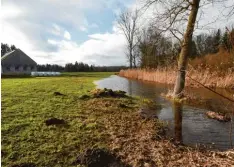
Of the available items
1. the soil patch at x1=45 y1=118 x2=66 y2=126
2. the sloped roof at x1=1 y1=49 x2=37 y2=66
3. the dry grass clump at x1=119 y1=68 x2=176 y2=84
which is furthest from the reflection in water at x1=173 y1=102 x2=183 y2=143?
the sloped roof at x1=1 y1=49 x2=37 y2=66

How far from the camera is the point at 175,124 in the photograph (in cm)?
775

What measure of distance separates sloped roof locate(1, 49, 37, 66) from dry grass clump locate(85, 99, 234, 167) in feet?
165

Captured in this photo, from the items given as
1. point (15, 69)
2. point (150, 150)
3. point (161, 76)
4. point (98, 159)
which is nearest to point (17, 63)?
point (15, 69)

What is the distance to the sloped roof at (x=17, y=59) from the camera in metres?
52.9

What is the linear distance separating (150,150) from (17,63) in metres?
52.7

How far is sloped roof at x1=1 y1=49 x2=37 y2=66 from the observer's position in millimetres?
52941

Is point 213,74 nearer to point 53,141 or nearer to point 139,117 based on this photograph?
point 139,117

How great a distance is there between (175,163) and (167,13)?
9.45 metres

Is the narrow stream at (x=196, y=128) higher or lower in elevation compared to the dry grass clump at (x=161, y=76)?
lower

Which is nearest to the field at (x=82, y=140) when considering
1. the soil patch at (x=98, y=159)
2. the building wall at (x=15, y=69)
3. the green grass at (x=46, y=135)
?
the green grass at (x=46, y=135)

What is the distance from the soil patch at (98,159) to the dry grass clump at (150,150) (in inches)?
7.0

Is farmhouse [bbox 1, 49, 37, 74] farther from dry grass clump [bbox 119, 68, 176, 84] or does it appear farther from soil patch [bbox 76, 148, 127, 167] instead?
soil patch [bbox 76, 148, 127, 167]

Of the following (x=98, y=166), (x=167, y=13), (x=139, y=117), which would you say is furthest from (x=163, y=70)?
(x=98, y=166)

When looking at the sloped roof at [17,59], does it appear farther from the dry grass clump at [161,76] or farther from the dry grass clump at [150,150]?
the dry grass clump at [150,150]
